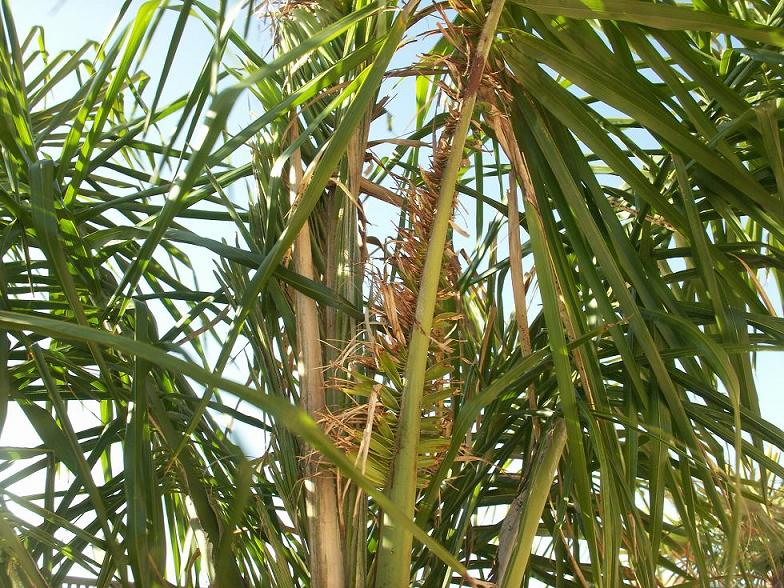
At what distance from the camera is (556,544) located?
0.70m

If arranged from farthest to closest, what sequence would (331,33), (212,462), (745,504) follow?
(212,462) < (745,504) < (331,33)

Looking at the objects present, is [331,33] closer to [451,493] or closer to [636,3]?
[636,3]

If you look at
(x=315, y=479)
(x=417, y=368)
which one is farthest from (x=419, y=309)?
(x=315, y=479)

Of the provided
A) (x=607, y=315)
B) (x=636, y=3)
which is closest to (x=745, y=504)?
(x=607, y=315)

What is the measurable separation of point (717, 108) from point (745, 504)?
0.39m

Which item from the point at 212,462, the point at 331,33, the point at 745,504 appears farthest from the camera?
the point at 212,462

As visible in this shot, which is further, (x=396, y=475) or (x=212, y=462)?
(x=212, y=462)

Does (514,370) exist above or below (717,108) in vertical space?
below

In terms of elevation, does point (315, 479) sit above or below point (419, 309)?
below

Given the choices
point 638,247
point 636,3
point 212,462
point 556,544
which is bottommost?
point 556,544

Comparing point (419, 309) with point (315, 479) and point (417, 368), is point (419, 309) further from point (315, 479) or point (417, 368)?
point (315, 479)

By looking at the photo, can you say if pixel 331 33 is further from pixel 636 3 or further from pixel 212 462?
pixel 212 462

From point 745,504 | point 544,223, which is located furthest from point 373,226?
point 745,504

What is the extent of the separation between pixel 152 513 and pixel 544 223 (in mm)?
370
